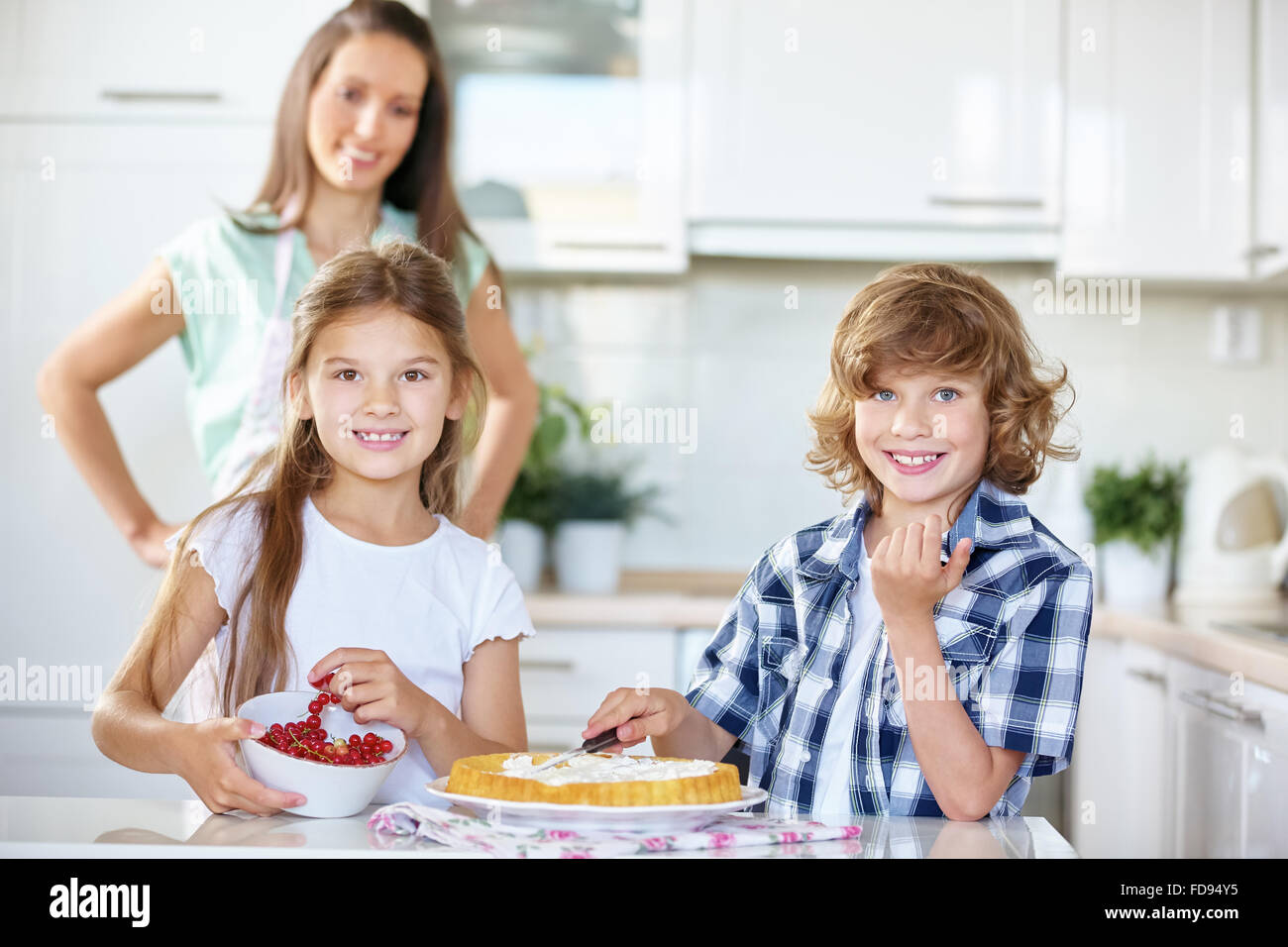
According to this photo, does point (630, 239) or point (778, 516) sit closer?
point (630, 239)

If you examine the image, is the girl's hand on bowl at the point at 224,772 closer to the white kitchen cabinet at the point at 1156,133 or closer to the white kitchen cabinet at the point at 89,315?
the white kitchen cabinet at the point at 89,315

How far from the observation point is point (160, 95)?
78.9 inches

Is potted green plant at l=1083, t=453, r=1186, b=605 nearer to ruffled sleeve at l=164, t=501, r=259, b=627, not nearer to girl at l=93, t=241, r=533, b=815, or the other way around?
girl at l=93, t=241, r=533, b=815

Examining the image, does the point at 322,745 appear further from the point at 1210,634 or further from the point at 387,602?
the point at 1210,634

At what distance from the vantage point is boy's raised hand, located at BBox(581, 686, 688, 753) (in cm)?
98

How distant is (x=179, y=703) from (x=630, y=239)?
130 cm

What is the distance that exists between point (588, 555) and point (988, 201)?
1.01 meters

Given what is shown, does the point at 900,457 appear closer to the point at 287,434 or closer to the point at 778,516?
the point at 287,434

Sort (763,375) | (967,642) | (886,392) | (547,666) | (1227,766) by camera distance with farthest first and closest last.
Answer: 1. (763,375)
2. (547,666)
3. (1227,766)
4. (886,392)
5. (967,642)

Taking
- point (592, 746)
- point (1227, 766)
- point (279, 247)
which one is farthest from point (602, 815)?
point (1227, 766)

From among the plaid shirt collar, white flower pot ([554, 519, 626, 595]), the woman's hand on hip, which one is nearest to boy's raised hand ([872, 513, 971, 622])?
the plaid shirt collar

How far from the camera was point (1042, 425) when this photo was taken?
115 cm

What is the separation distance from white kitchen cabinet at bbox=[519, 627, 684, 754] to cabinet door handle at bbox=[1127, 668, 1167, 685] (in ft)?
2.48
